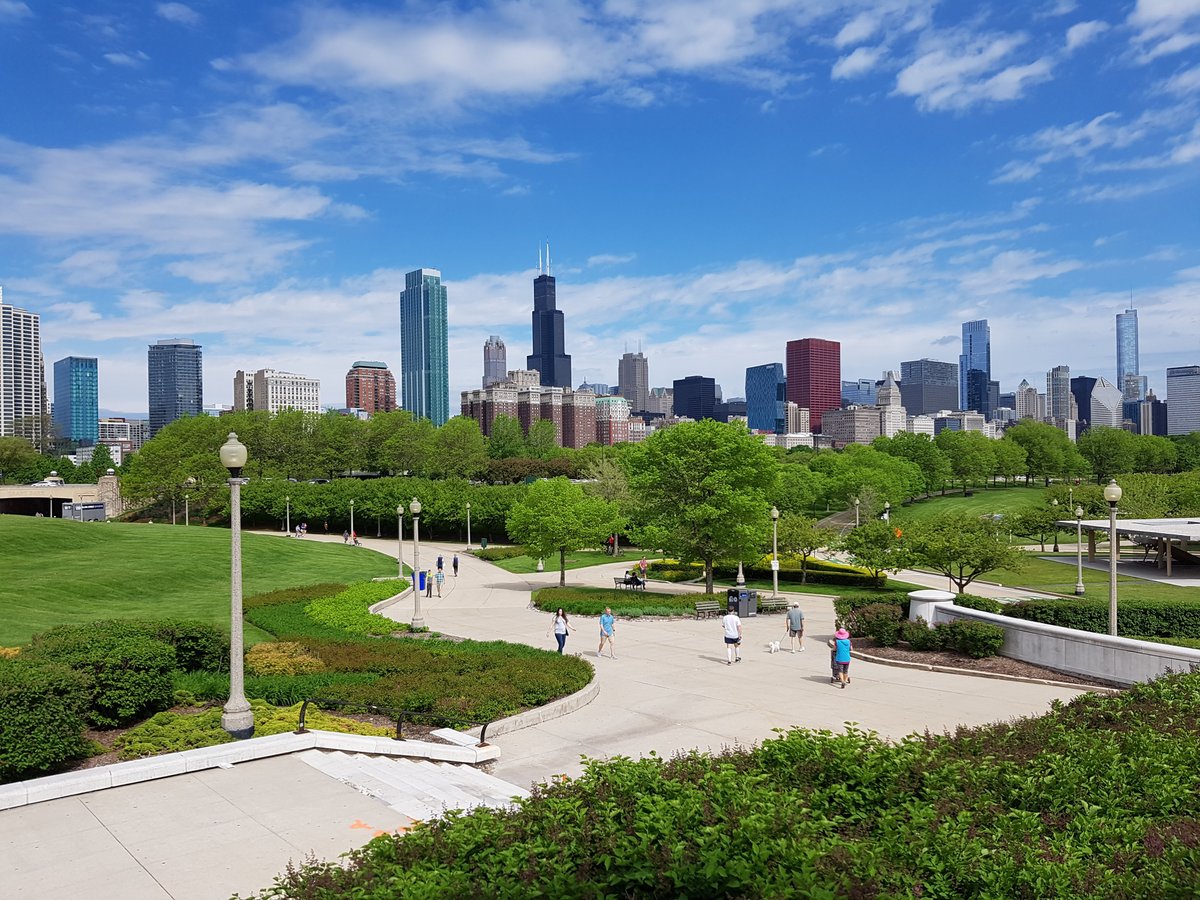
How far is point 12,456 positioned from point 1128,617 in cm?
14546

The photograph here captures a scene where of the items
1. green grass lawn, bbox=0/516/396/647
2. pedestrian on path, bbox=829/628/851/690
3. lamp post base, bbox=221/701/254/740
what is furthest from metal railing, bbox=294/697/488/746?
green grass lawn, bbox=0/516/396/647

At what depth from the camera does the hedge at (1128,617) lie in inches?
888

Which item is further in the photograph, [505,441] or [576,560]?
[505,441]

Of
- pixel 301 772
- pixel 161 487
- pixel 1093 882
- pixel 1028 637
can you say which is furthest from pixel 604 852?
pixel 161 487

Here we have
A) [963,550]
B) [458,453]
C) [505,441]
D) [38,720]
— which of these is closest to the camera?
[38,720]

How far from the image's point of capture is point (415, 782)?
11242 millimetres

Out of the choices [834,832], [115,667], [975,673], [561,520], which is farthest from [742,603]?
[834,832]

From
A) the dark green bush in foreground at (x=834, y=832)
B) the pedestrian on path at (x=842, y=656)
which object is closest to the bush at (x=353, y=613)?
the pedestrian on path at (x=842, y=656)

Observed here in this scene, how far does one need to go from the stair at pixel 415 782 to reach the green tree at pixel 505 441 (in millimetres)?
139220

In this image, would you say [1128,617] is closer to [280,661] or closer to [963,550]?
[963,550]

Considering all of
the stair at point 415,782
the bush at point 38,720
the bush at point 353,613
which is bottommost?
the bush at point 353,613

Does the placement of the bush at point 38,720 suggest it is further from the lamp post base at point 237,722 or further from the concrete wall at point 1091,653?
the concrete wall at point 1091,653

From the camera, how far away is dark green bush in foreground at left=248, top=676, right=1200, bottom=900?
5730mm

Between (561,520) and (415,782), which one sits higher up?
(561,520)
